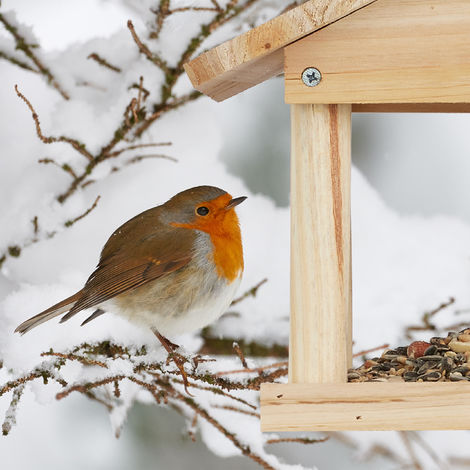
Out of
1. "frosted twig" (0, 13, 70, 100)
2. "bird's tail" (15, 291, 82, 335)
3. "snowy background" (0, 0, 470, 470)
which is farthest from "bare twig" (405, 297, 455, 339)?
"frosted twig" (0, 13, 70, 100)

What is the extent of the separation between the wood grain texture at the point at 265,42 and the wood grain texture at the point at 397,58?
53mm

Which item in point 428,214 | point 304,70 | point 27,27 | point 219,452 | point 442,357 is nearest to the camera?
point 304,70

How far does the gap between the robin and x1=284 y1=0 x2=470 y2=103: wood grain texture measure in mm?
700

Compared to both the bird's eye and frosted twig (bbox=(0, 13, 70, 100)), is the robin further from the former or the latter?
frosted twig (bbox=(0, 13, 70, 100))

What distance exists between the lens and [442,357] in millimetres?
2113

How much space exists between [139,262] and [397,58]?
1.13 metres

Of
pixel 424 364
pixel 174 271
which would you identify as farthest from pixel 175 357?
pixel 424 364

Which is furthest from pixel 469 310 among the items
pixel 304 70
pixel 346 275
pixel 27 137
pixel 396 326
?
pixel 27 137

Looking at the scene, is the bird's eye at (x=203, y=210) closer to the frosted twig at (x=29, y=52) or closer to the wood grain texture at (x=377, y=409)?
the frosted twig at (x=29, y=52)

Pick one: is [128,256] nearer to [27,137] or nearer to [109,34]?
[27,137]

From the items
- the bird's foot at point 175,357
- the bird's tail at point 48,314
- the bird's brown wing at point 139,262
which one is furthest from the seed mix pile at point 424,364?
the bird's tail at point 48,314

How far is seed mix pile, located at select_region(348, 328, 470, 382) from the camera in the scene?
202 cm

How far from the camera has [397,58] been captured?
193 cm

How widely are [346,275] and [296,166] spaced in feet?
0.94
